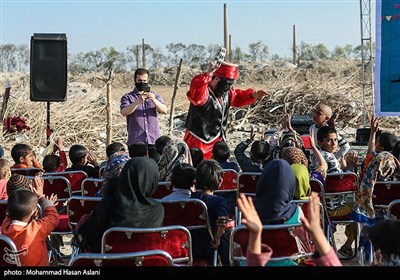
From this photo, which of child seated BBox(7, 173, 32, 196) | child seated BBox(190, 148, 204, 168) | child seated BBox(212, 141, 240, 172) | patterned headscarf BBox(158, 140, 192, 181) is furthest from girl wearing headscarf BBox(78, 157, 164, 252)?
child seated BBox(190, 148, 204, 168)

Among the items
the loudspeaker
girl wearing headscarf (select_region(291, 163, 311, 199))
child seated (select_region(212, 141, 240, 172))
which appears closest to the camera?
girl wearing headscarf (select_region(291, 163, 311, 199))

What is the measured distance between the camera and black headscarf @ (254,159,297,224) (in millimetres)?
3924

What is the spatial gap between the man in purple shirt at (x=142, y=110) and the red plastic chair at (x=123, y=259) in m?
4.29

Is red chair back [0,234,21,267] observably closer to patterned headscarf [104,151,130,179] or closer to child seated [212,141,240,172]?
patterned headscarf [104,151,130,179]

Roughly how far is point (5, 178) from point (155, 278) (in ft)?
11.5

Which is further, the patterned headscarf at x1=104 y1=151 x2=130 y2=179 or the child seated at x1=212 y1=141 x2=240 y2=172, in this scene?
the child seated at x1=212 y1=141 x2=240 y2=172

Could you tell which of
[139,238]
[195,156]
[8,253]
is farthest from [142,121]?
[8,253]

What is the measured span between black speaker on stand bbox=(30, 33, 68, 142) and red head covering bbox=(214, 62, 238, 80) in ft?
13.9

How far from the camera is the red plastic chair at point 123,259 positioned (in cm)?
317

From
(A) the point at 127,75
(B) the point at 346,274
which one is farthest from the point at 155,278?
(A) the point at 127,75

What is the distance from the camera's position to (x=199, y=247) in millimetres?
4516

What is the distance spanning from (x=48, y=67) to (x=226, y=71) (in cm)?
462

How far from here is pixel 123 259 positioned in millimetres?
3258

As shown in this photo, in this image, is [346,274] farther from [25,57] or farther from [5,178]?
[25,57]
